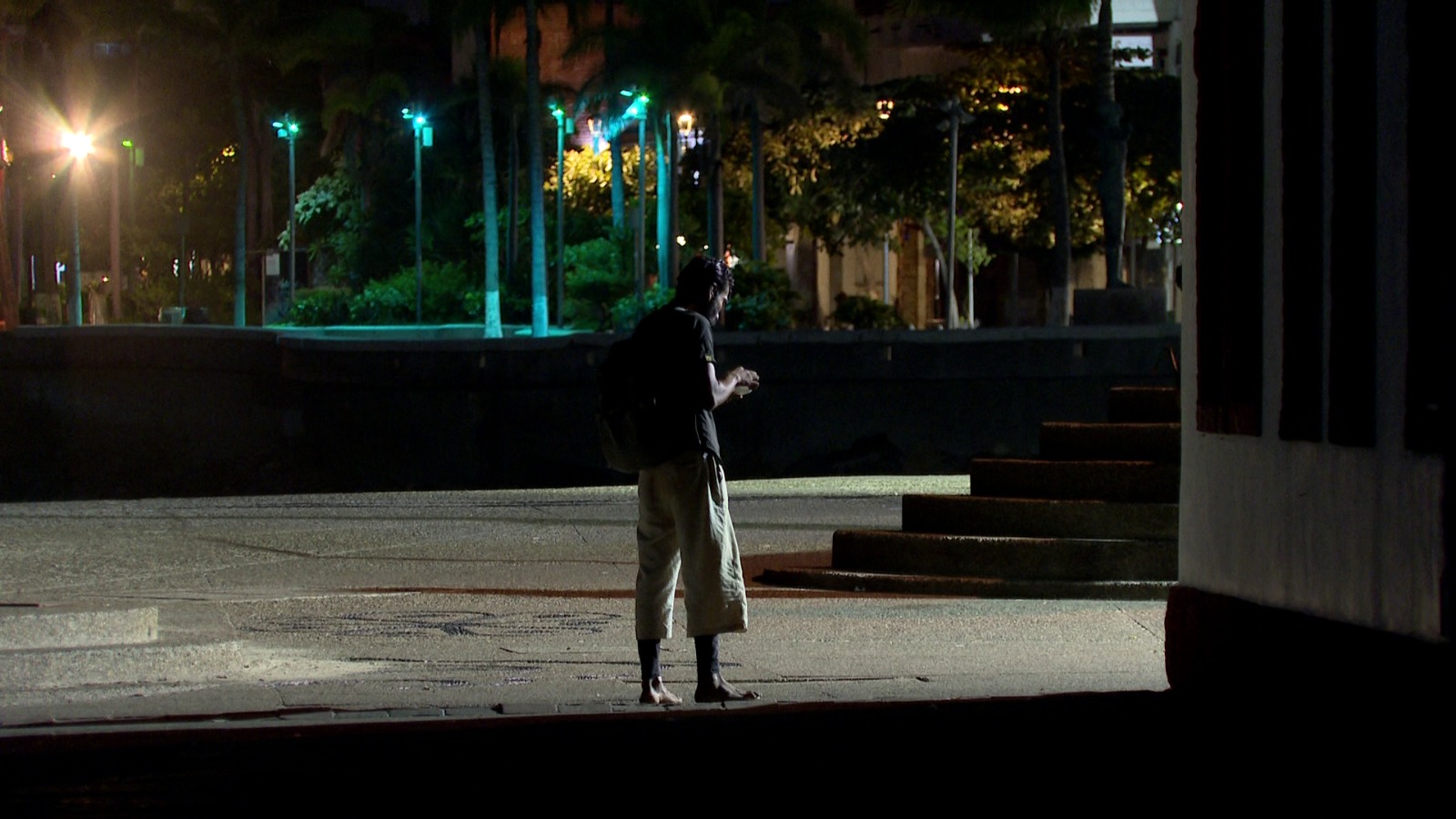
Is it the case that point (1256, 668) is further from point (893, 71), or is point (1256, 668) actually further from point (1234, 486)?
point (893, 71)

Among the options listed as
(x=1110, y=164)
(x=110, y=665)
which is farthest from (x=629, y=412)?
(x=1110, y=164)

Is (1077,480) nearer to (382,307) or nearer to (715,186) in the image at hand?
(715,186)

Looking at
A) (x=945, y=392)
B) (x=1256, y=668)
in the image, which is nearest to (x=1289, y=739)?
(x=1256, y=668)

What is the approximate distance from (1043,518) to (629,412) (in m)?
4.30

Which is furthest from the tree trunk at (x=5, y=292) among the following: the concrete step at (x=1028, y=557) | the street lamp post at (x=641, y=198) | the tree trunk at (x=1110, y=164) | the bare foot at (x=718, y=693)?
the bare foot at (x=718, y=693)

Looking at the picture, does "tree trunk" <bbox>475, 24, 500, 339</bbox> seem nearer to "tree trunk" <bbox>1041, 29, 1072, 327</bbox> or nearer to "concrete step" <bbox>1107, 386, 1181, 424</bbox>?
"tree trunk" <bbox>1041, 29, 1072, 327</bbox>

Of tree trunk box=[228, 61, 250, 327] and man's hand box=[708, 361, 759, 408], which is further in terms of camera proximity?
tree trunk box=[228, 61, 250, 327]

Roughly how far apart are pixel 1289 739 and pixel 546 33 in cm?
6743

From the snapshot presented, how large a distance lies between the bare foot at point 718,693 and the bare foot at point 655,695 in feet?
0.33

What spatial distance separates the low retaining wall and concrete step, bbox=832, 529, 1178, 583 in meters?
18.8

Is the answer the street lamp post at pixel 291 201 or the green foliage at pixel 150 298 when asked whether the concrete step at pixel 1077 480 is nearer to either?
the street lamp post at pixel 291 201

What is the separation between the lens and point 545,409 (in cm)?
3425

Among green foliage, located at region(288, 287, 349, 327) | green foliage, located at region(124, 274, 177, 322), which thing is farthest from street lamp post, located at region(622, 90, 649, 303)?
green foliage, located at region(124, 274, 177, 322)

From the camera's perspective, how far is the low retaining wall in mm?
31812
